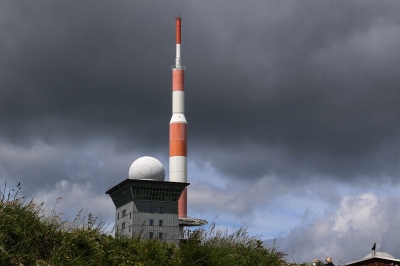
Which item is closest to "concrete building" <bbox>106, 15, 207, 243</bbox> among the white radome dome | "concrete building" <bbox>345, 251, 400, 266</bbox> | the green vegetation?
the white radome dome

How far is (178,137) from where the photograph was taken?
92938 millimetres

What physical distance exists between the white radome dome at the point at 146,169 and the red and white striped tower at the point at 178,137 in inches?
258

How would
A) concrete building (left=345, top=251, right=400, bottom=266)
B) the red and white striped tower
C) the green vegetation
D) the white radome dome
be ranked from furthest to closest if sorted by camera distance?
the red and white striped tower < the white radome dome < concrete building (left=345, top=251, right=400, bottom=266) < the green vegetation

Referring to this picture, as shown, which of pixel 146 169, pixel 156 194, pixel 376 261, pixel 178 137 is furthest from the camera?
pixel 178 137

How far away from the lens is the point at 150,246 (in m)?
20.2

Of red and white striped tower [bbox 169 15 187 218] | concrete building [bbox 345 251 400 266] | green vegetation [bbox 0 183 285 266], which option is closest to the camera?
green vegetation [bbox 0 183 285 266]

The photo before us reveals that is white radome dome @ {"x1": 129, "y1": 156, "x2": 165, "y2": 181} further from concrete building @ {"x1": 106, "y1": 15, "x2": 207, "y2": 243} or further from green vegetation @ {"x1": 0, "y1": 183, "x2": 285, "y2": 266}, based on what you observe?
green vegetation @ {"x1": 0, "y1": 183, "x2": 285, "y2": 266}

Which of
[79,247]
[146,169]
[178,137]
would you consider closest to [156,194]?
[146,169]

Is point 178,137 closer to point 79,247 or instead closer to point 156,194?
point 156,194

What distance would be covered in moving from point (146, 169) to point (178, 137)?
10651 millimetres

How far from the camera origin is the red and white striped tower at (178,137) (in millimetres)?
92188

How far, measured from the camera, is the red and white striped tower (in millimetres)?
92188

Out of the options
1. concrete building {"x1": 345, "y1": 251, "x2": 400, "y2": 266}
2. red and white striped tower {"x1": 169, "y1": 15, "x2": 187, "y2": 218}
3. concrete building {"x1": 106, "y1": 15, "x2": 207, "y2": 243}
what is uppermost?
red and white striped tower {"x1": 169, "y1": 15, "x2": 187, "y2": 218}

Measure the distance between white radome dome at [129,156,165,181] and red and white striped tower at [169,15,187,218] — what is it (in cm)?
655
